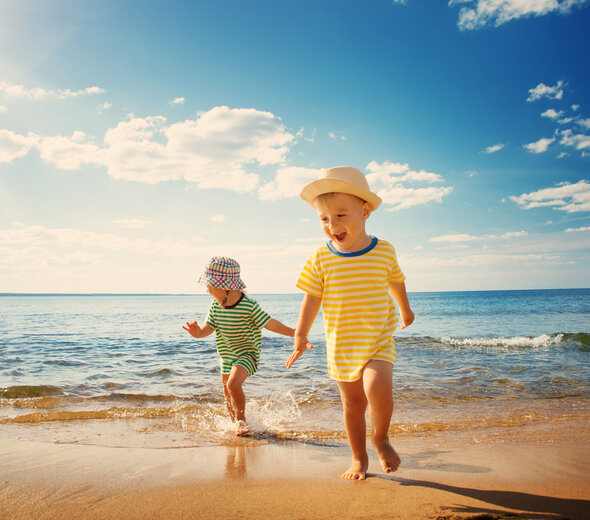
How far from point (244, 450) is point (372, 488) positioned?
136 centimetres

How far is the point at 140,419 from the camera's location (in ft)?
15.3

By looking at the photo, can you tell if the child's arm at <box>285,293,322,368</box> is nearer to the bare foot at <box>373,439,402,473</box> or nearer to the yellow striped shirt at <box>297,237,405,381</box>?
the yellow striped shirt at <box>297,237,405,381</box>

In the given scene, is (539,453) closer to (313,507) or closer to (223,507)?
(313,507)

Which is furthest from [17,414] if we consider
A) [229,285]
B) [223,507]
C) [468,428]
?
[468,428]

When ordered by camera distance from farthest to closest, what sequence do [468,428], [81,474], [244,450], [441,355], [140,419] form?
[441,355] → [140,419] → [468,428] → [244,450] → [81,474]

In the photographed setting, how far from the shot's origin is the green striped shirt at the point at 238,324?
4301 millimetres

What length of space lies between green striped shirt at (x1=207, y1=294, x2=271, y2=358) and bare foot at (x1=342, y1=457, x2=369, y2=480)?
1.82 metres

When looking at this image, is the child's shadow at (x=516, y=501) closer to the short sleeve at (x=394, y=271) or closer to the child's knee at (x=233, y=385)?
the short sleeve at (x=394, y=271)

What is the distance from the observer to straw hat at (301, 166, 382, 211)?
2.67m

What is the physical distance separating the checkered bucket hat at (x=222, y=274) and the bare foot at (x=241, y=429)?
134 centimetres

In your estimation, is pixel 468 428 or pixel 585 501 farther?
pixel 468 428

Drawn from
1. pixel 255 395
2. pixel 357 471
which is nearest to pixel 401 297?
pixel 357 471

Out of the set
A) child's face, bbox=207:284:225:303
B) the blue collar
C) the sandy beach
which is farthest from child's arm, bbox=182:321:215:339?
the blue collar

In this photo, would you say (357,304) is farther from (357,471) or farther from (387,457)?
(357,471)
